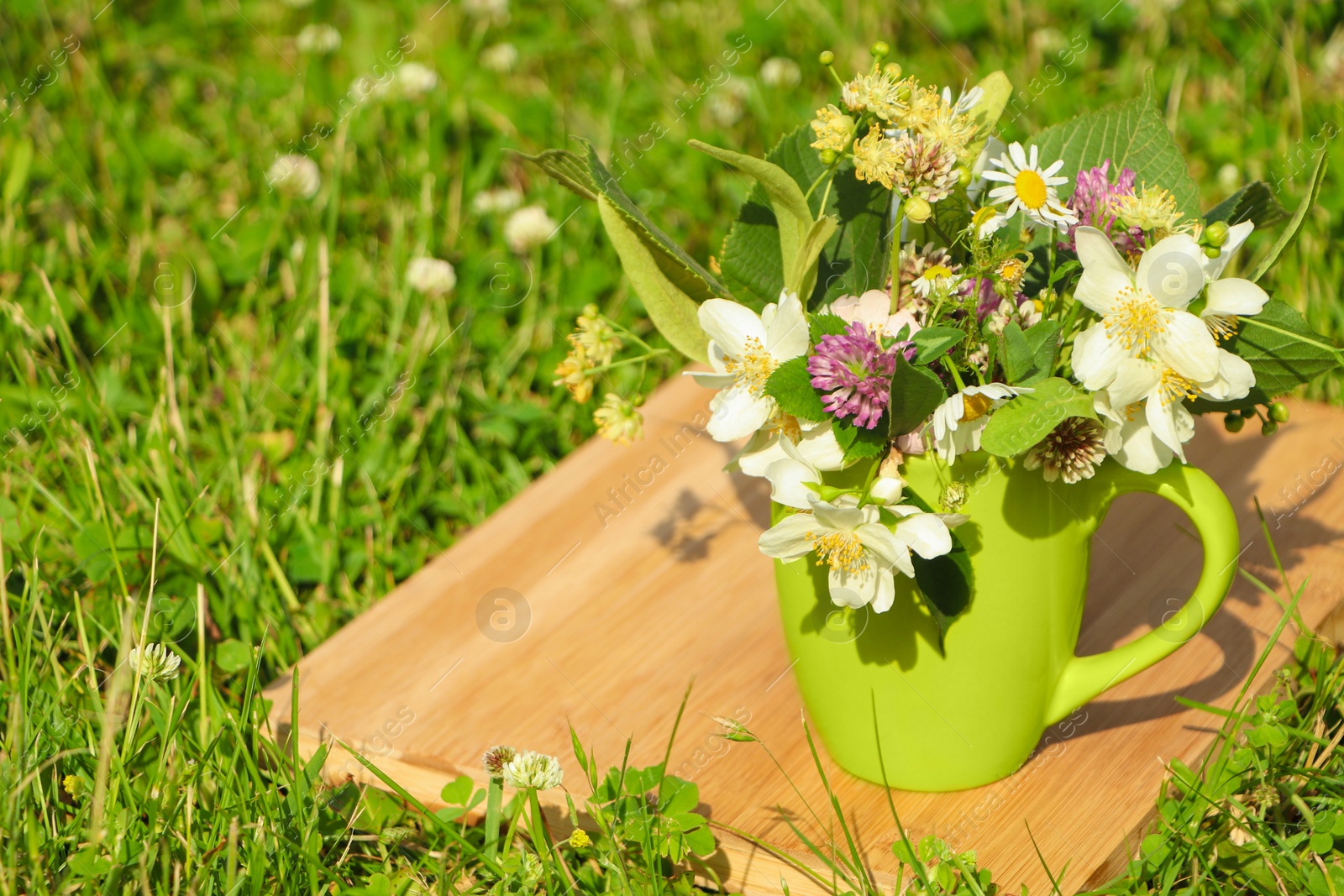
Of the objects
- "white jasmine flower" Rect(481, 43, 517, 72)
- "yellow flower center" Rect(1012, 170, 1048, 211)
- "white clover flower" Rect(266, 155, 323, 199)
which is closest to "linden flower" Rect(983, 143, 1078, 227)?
"yellow flower center" Rect(1012, 170, 1048, 211)

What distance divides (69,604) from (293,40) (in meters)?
1.45

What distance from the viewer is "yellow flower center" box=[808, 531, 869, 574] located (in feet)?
2.38

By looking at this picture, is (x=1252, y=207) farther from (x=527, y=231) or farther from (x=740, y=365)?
(x=527, y=231)

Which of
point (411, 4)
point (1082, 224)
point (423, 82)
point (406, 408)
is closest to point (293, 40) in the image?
point (411, 4)

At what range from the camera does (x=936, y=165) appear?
706 millimetres

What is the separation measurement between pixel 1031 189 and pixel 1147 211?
2.6 inches

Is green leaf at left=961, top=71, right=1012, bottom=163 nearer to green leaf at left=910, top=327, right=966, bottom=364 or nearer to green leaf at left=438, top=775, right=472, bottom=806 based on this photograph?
green leaf at left=910, top=327, right=966, bottom=364

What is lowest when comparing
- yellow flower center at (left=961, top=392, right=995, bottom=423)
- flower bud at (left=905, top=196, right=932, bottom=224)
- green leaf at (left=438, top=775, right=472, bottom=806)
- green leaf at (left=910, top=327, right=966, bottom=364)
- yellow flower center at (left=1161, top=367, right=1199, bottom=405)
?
green leaf at (left=438, top=775, right=472, bottom=806)

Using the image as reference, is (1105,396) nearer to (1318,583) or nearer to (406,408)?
(1318,583)

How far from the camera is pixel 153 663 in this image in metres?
0.95

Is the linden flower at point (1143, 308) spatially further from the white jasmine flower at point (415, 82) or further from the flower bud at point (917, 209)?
the white jasmine flower at point (415, 82)

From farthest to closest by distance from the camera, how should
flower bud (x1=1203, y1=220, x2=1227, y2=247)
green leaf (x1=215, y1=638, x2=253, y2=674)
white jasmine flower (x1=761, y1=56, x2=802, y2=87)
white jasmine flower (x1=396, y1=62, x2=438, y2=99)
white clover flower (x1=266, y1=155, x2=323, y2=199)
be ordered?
white jasmine flower (x1=761, y1=56, x2=802, y2=87), white jasmine flower (x1=396, y1=62, x2=438, y2=99), white clover flower (x1=266, y1=155, x2=323, y2=199), green leaf (x1=215, y1=638, x2=253, y2=674), flower bud (x1=1203, y1=220, x2=1227, y2=247)

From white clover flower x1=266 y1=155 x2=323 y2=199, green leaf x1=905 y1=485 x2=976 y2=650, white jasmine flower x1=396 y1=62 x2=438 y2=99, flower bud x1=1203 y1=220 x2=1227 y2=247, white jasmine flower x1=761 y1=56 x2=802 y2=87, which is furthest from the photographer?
white jasmine flower x1=761 y1=56 x2=802 y2=87

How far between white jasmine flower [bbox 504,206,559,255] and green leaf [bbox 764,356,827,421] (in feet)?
3.61
